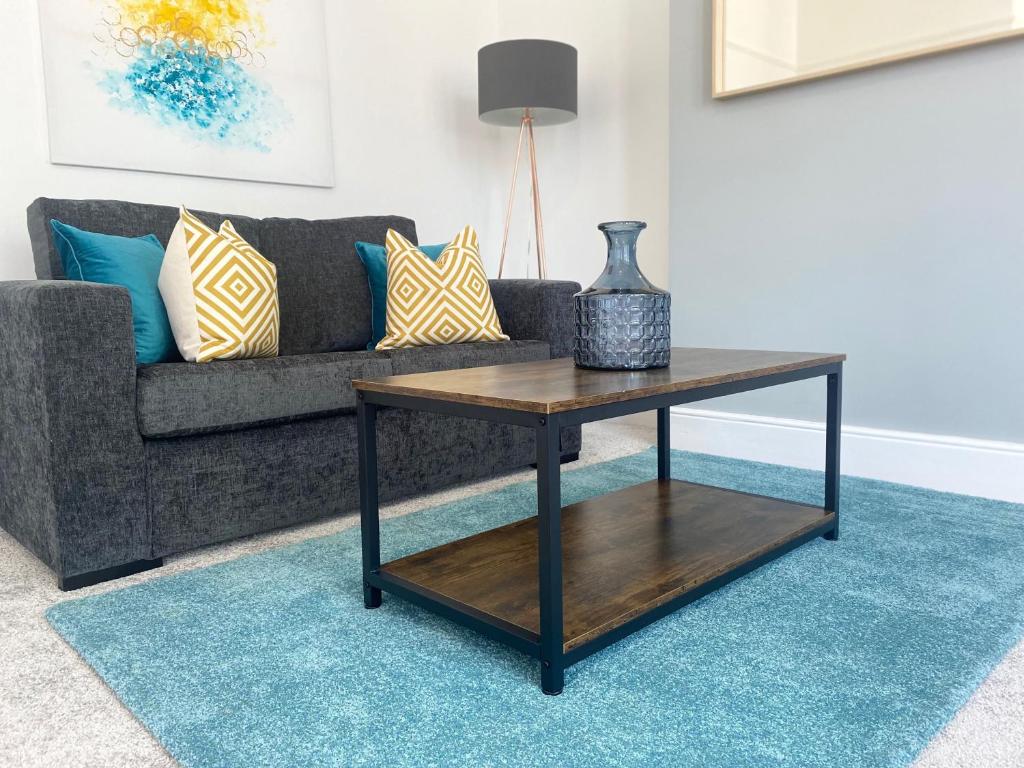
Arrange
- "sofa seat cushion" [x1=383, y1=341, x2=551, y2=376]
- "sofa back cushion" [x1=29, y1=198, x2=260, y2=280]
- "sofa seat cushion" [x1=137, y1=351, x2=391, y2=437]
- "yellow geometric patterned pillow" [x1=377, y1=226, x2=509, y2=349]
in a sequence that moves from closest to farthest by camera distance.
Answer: "sofa seat cushion" [x1=137, y1=351, x2=391, y2=437]
"sofa back cushion" [x1=29, y1=198, x2=260, y2=280]
"sofa seat cushion" [x1=383, y1=341, x2=551, y2=376]
"yellow geometric patterned pillow" [x1=377, y1=226, x2=509, y2=349]

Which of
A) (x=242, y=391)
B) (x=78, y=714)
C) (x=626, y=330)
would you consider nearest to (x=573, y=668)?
(x=626, y=330)

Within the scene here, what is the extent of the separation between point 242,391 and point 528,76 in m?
2.01

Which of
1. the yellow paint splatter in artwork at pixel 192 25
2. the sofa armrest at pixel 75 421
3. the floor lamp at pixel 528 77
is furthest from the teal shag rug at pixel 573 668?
the floor lamp at pixel 528 77

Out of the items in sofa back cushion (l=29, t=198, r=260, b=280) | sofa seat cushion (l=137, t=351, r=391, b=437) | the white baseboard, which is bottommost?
the white baseboard

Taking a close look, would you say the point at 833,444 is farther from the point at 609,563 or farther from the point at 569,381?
the point at 569,381

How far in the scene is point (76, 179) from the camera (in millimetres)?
2582

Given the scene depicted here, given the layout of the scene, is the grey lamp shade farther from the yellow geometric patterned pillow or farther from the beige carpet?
the beige carpet

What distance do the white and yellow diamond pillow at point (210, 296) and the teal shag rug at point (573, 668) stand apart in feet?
1.93

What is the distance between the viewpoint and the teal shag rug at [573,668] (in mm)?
1069

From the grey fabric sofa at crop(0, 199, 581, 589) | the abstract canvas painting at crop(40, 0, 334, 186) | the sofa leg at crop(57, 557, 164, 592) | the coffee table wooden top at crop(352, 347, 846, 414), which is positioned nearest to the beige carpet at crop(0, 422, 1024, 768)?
the sofa leg at crop(57, 557, 164, 592)

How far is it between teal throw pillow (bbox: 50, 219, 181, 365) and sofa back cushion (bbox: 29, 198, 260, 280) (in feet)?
0.19

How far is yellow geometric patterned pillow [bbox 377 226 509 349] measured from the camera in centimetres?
250

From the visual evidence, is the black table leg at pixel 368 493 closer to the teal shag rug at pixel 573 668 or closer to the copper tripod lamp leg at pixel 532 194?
the teal shag rug at pixel 573 668

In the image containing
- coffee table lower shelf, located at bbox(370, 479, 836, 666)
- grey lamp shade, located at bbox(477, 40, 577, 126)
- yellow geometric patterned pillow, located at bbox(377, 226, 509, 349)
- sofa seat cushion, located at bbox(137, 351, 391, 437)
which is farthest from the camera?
grey lamp shade, located at bbox(477, 40, 577, 126)
